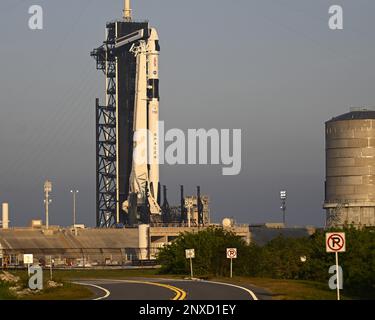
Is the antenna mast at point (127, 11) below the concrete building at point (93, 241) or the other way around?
the other way around

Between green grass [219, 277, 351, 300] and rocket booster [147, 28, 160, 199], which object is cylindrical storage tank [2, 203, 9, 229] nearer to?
rocket booster [147, 28, 160, 199]

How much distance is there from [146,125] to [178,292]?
117432mm

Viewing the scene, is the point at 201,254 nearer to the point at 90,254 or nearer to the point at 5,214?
the point at 90,254

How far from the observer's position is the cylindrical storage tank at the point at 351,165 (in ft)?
488

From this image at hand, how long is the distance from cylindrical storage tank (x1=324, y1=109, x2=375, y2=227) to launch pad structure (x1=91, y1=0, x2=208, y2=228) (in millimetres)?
23158

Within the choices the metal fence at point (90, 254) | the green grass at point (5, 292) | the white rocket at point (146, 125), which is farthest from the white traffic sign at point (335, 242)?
the white rocket at point (146, 125)

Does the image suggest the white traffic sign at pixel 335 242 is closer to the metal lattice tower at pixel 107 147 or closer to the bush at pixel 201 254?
the bush at pixel 201 254

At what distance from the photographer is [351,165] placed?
5861 inches

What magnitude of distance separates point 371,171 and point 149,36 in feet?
137

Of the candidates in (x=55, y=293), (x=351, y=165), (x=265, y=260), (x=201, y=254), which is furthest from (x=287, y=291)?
(x=351, y=165)

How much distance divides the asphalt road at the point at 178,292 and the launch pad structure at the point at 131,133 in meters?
108

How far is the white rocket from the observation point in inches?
6284
